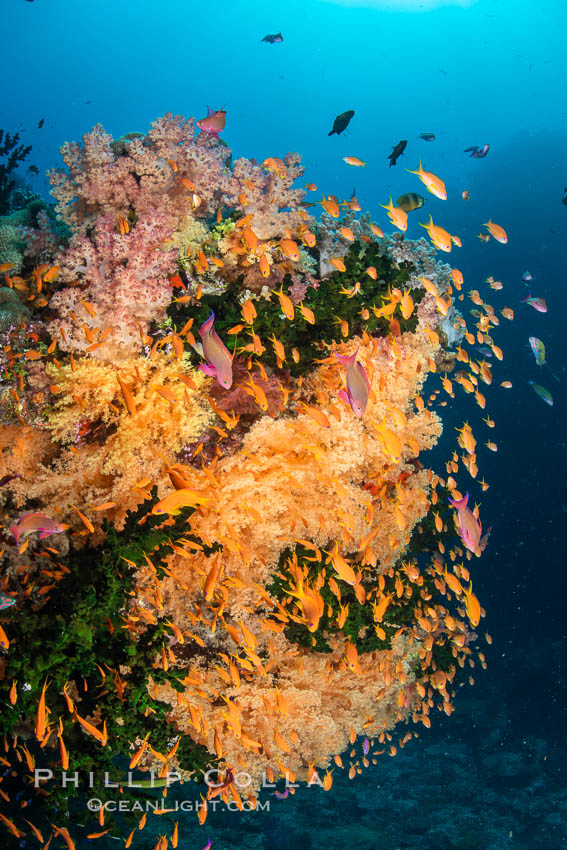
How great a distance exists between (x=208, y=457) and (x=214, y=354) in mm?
1785

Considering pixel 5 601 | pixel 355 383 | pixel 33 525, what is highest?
pixel 355 383

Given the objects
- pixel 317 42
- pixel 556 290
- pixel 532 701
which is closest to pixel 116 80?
pixel 317 42

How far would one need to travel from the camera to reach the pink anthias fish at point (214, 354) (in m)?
3.15

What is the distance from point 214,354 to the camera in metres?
3.22

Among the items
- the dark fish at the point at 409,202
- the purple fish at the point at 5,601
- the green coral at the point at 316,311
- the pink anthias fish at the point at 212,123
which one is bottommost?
the purple fish at the point at 5,601

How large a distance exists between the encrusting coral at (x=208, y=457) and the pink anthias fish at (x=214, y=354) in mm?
17

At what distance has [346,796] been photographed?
1090cm

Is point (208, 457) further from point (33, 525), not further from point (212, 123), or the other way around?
point (212, 123)

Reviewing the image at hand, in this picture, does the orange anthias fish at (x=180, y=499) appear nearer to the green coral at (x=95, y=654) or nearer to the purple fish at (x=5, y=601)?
the green coral at (x=95, y=654)

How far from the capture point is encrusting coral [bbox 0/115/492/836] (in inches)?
150

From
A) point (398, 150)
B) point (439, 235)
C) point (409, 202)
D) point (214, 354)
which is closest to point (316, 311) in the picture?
point (439, 235)

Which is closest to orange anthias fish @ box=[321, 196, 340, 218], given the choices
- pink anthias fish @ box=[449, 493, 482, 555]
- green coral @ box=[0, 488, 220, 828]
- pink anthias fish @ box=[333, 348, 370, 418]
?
pink anthias fish @ box=[333, 348, 370, 418]

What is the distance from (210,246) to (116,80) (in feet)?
479

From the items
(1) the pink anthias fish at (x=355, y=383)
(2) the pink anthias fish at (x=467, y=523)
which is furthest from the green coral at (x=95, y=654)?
(2) the pink anthias fish at (x=467, y=523)
